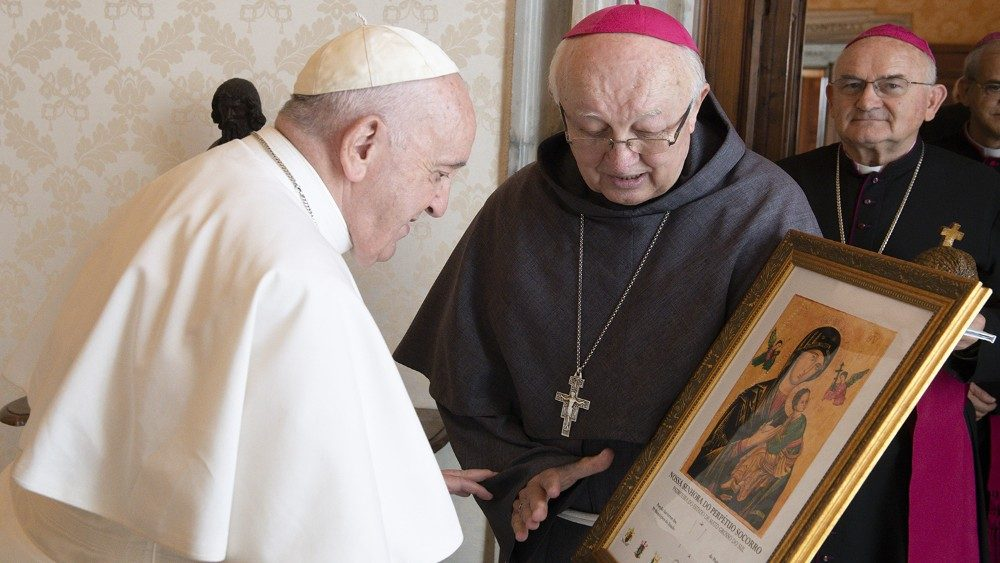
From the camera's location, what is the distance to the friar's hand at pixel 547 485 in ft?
6.84

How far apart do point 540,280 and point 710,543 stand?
873 millimetres

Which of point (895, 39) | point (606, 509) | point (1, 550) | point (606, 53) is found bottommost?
point (1, 550)

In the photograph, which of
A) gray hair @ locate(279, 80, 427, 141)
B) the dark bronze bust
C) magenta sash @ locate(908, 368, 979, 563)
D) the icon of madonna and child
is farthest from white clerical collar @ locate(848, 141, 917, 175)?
the dark bronze bust

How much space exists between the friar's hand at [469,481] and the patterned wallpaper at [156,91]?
1.40m

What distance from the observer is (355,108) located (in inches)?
70.3

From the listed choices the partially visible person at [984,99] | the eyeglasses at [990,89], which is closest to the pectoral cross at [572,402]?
the partially visible person at [984,99]

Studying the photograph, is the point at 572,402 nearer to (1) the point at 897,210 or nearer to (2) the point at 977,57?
(1) the point at 897,210

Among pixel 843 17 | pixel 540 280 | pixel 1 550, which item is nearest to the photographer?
pixel 1 550

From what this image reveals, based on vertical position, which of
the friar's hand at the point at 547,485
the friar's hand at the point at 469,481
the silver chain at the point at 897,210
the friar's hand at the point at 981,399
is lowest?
the friar's hand at the point at 469,481

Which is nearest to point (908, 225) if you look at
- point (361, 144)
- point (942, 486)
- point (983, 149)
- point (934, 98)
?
point (934, 98)

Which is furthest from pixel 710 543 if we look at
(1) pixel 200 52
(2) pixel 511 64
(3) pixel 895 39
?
(1) pixel 200 52

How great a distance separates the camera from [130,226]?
1691 millimetres

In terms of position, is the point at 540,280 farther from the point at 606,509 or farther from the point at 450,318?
the point at 606,509

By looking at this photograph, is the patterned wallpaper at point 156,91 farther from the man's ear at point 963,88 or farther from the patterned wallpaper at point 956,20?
the patterned wallpaper at point 956,20
